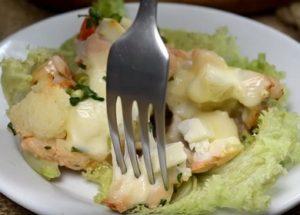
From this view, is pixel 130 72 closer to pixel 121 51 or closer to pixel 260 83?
pixel 121 51

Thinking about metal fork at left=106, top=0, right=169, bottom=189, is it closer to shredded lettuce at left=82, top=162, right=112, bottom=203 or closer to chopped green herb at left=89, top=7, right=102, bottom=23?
shredded lettuce at left=82, top=162, right=112, bottom=203

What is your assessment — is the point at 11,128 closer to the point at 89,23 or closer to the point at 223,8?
the point at 89,23

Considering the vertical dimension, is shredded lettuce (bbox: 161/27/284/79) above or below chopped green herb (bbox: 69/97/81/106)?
below

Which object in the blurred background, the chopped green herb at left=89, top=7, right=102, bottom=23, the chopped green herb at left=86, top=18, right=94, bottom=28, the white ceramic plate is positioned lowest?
the blurred background

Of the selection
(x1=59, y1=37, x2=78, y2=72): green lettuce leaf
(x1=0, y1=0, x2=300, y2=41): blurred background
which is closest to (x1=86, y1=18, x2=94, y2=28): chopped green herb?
(x1=59, y1=37, x2=78, y2=72): green lettuce leaf

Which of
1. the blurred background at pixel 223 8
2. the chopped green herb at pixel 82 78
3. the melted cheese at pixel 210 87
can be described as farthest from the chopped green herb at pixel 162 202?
the blurred background at pixel 223 8
